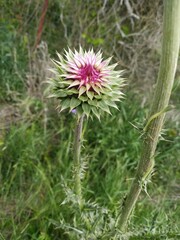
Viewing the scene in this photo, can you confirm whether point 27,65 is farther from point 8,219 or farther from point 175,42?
point 175,42

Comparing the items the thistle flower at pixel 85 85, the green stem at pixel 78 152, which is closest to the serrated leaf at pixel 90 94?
the thistle flower at pixel 85 85

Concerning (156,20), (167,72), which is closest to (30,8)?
(156,20)

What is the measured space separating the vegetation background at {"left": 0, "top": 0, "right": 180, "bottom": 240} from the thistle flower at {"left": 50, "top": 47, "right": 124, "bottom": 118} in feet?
1.41

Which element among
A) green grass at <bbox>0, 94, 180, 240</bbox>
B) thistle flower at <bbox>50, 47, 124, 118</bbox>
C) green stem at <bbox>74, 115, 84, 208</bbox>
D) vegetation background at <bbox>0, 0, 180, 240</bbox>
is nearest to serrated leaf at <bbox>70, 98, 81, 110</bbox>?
thistle flower at <bbox>50, 47, 124, 118</bbox>

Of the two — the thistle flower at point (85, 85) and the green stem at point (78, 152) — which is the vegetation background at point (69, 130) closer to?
the green stem at point (78, 152)

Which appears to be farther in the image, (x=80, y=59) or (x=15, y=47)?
(x=15, y=47)

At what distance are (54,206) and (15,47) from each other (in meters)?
1.76

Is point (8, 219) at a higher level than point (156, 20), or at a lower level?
lower

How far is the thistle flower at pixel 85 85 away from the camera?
1760 mm

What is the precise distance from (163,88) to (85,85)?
0.39 metres

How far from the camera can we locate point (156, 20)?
150 inches

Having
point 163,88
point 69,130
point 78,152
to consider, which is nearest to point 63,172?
point 69,130

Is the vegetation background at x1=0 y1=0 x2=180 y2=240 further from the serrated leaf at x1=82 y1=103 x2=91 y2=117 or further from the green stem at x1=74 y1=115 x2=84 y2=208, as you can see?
the serrated leaf at x1=82 y1=103 x2=91 y2=117

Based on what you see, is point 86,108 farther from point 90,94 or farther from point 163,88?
point 163,88
